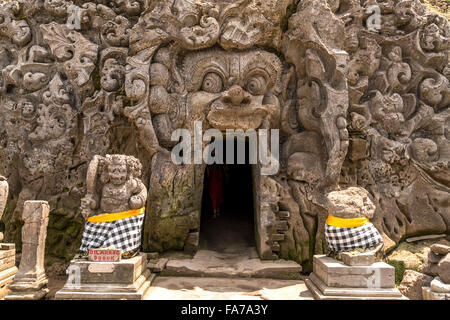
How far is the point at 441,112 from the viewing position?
741 cm

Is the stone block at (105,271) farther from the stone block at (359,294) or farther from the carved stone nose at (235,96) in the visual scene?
the carved stone nose at (235,96)

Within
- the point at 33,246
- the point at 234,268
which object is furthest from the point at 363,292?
the point at 33,246

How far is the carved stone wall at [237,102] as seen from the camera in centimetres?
640

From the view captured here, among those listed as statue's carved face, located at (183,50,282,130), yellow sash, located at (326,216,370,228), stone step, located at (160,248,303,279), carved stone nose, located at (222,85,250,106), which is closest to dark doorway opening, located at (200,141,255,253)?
stone step, located at (160,248,303,279)

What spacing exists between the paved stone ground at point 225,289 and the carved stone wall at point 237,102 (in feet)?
3.04


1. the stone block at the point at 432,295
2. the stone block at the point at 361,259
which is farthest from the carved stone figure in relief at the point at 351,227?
the stone block at the point at 432,295

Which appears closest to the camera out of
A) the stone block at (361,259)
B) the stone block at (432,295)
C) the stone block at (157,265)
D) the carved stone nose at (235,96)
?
the stone block at (432,295)

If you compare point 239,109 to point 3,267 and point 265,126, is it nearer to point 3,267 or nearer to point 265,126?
point 265,126

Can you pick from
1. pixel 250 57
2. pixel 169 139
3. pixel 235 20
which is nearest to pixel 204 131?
pixel 169 139

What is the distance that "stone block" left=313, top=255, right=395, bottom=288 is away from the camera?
162 inches

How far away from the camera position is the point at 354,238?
4.38 m

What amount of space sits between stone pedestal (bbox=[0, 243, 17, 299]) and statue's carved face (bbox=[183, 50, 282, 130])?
3.78 metres

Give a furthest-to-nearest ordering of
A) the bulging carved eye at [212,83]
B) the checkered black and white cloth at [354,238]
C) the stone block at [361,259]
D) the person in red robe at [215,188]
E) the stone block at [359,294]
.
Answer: the person in red robe at [215,188] → the bulging carved eye at [212,83] → the checkered black and white cloth at [354,238] → the stone block at [361,259] → the stone block at [359,294]

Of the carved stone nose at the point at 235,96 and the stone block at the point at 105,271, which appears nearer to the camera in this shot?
the stone block at the point at 105,271
